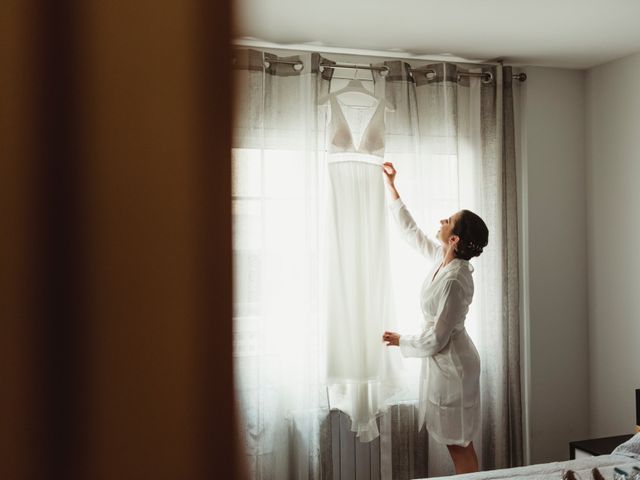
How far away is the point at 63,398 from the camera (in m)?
0.22

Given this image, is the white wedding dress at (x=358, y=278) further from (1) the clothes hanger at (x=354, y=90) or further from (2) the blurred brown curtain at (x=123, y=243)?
(2) the blurred brown curtain at (x=123, y=243)

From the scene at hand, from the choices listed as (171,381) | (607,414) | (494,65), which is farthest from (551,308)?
(171,381)

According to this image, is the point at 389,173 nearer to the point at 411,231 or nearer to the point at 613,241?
the point at 411,231

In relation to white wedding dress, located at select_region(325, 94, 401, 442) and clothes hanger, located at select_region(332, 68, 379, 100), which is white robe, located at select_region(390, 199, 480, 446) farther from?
clothes hanger, located at select_region(332, 68, 379, 100)

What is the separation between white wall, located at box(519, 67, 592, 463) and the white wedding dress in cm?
116

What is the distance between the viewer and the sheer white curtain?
3266 mm

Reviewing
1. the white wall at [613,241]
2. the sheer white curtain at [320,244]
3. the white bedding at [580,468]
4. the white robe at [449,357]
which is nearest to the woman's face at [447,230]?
the white robe at [449,357]

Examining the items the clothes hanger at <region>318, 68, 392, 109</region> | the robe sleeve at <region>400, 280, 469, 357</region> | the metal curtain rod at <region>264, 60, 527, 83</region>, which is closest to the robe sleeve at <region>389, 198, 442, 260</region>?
the robe sleeve at <region>400, 280, 469, 357</region>

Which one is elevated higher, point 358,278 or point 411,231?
point 411,231

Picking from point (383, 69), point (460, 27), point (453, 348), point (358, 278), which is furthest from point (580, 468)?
point (383, 69)

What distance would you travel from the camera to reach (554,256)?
3.94 metres

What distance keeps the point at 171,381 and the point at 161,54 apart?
12 centimetres

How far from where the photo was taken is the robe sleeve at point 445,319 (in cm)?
293

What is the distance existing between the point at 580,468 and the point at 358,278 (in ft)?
4.61
